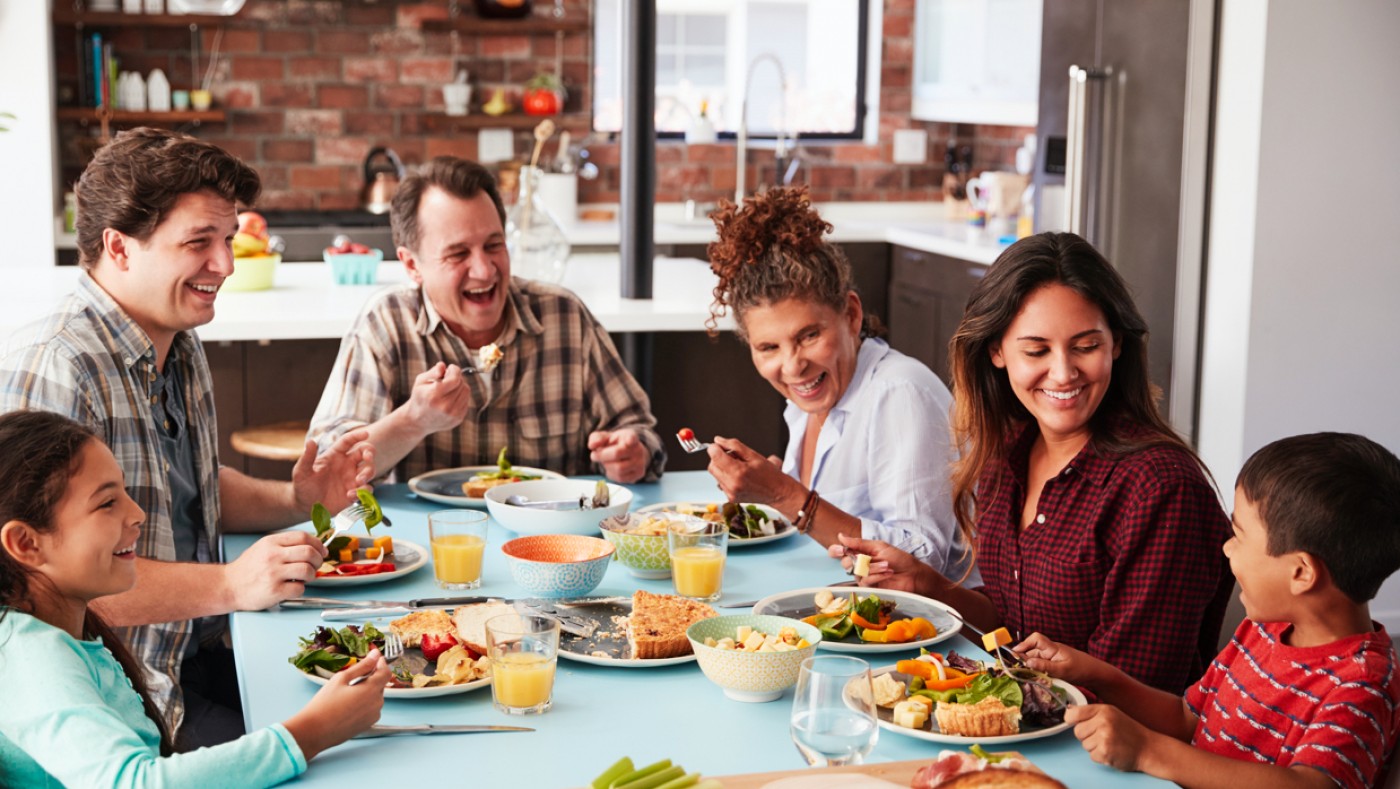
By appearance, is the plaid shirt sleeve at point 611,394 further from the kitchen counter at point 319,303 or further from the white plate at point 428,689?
the white plate at point 428,689

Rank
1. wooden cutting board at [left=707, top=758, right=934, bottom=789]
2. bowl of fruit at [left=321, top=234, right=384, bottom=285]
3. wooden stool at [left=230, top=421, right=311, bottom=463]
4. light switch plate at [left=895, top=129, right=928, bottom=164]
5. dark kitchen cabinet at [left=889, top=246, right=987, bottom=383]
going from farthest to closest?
light switch plate at [left=895, top=129, right=928, bottom=164] → dark kitchen cabinet at [left=889, top=246, right=987, bottom=383] → bowl of fruit at [left=321, top=234, right=384, bottom=285] → wooden stool at [left=230, top=421, right=311, bottom=463] → wooden cutting board at [left=707, top=758, right=934, bottom=789]

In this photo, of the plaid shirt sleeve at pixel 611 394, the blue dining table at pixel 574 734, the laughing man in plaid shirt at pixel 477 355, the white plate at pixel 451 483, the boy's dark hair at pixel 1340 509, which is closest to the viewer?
the blue dining table at pixel 574 734

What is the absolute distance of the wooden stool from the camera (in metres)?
3.50

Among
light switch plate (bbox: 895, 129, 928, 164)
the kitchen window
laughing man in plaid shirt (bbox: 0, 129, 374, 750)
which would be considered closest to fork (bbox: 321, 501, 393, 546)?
laughing man in plaid shirt (bbox: 0, 129, 374, 750)

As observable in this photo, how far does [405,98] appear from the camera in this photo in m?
6.29

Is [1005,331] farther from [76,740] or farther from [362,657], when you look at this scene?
[76,740]

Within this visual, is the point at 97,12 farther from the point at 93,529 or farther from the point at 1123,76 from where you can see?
the point at 93,529

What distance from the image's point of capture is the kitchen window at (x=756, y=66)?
654 cm

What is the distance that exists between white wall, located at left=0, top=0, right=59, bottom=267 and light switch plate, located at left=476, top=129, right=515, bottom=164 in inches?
68.3

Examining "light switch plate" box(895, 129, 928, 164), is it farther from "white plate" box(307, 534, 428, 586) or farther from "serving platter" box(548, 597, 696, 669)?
"serving platter" box(548, 597, 696, 669)

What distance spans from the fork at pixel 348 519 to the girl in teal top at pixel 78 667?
60 centimetres

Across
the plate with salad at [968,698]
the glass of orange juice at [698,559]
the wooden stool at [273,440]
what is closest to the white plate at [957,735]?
the plate with salad at [968,698]

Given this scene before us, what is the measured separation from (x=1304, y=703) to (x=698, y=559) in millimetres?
775

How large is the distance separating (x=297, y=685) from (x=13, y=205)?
451 centimetres
